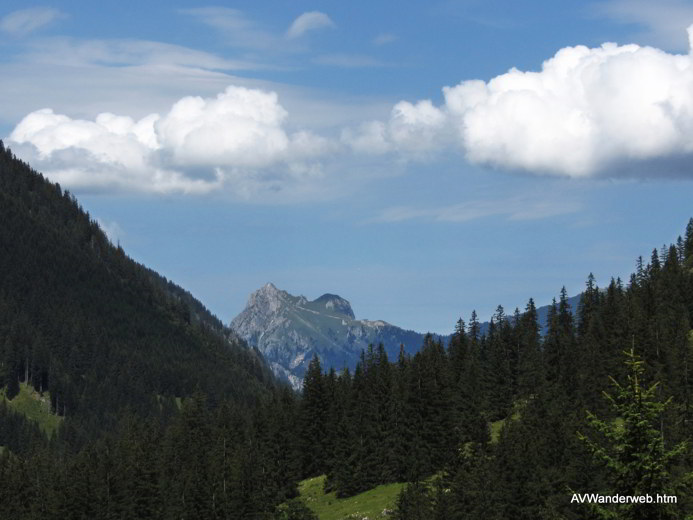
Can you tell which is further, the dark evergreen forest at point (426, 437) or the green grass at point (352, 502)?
the green grass at point (352, 502)

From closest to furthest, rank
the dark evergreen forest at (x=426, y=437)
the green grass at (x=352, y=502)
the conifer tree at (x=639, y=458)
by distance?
the conifer tree at (x=639, y=458) → the dark evergreen forest at (x=426, y=437) → the green grass at (x=352, y=502)

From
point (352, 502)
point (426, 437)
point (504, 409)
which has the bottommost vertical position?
point (352, 502)

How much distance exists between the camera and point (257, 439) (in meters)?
146

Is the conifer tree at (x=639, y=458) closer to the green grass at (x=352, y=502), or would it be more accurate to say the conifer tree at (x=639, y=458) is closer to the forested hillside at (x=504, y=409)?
the forested hillside at (x=504, y=409)

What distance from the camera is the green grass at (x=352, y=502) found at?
107m

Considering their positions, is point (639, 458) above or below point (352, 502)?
above

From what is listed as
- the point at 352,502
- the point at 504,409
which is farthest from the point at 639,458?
the point at 504,409

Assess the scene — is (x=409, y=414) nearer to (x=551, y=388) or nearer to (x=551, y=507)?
(x=551, y=388)

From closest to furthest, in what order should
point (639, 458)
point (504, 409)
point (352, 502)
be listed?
1. point (639, 458)
2. point (352, 502)
3. point (504, 409)

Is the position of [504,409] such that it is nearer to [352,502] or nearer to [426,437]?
[426,437]

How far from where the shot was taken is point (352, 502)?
11719 cm

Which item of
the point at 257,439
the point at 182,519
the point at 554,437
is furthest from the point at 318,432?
the point at 554,437

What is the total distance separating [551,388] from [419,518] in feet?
165

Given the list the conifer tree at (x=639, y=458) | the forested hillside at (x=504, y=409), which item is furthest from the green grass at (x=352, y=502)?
the conifer tree at (x=639, y=458)
